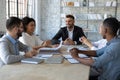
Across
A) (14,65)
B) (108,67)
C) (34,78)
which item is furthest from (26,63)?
(108,67)

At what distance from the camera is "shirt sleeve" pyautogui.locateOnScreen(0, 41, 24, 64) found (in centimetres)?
225

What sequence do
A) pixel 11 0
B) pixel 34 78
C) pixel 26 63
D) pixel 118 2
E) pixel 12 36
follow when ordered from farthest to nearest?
pixel 118 2 < pixel 11 0 < pixel 12 36 < pixel 26 63 < pixel 34 78

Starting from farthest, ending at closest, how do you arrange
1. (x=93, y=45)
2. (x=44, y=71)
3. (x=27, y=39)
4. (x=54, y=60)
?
(x=93, y=45), (x=27, y=39), (x=54, y=60), (x=44, y=71)

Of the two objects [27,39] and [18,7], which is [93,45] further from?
[18,7]

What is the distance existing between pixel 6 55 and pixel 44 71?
502 millimetres

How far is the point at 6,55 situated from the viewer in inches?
89.0

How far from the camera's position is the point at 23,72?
1970mm

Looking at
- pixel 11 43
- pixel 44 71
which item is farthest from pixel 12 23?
pixel 44 71

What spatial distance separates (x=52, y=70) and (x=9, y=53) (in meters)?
0.56

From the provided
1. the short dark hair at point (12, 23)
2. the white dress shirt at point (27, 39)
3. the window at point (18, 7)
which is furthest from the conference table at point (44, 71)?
the window at point (18, 7)

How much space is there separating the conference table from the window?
2.94 m

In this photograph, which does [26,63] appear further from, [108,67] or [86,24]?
[86,24]

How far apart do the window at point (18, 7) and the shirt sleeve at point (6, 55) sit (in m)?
2.65

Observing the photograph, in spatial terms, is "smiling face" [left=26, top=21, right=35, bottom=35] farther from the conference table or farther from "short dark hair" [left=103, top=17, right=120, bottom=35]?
"short dark hair" [left=103, top=17, right=120, bottom=35]
